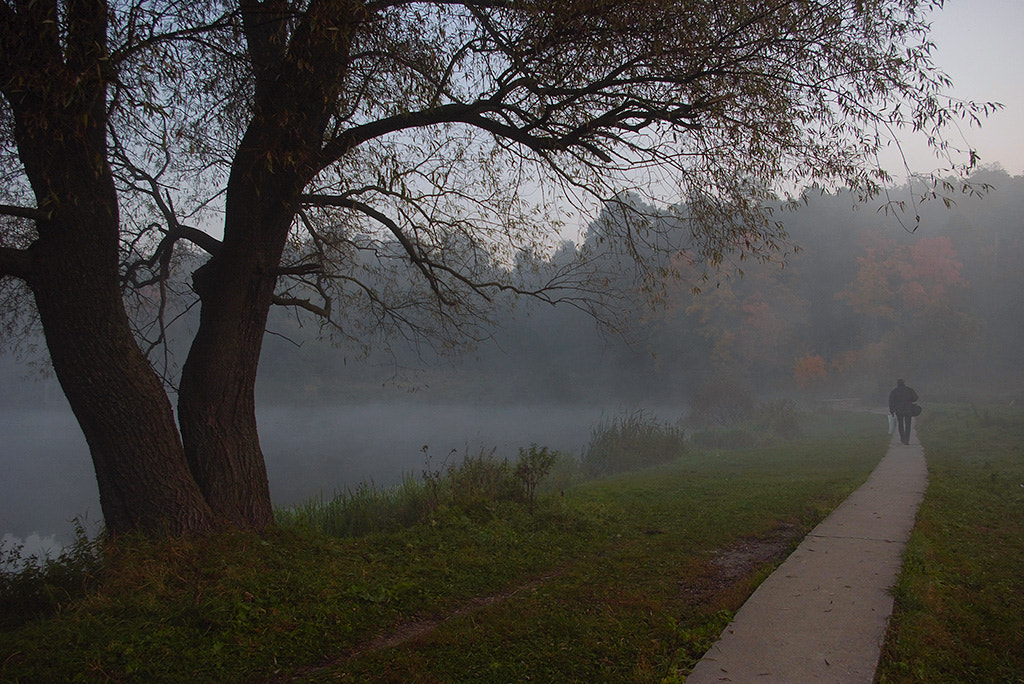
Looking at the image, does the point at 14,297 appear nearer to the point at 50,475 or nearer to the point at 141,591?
the point at 141,591

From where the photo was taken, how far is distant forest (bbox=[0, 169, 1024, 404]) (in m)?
37.9

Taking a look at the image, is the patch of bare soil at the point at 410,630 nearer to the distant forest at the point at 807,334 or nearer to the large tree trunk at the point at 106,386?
the large tree trunk at the point at 106,386

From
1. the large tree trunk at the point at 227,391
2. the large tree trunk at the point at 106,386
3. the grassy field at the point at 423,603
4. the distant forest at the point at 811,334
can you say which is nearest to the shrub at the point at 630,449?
the grassy field at the point at 423,603

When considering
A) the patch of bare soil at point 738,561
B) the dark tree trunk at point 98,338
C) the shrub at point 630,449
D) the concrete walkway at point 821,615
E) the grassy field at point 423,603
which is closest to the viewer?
the concrete walkway at point 821,615

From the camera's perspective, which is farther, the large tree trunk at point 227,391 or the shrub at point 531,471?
the shrub at point 531,471

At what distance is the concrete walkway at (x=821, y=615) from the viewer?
325cm

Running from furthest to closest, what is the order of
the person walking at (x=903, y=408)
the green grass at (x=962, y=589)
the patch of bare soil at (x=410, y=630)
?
the person walking at (x=903, y=408)
the patch of bare soil at (x=410, y=630)
the green grass at (x=962, y=589)

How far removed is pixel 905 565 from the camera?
4980 millimetres

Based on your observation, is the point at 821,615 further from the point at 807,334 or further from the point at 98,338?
the point at 807,334

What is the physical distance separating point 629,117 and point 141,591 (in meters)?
5.78

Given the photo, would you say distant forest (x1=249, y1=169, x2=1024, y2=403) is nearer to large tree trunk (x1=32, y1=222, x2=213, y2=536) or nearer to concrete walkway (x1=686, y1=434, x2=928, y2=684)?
concrete walkway (x1=686, y1=434, x2=928, y2=684)

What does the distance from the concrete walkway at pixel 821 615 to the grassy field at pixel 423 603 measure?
20 centimetres

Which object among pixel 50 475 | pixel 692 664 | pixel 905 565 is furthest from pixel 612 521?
pixel 50 475

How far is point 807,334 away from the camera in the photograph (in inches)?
1678
